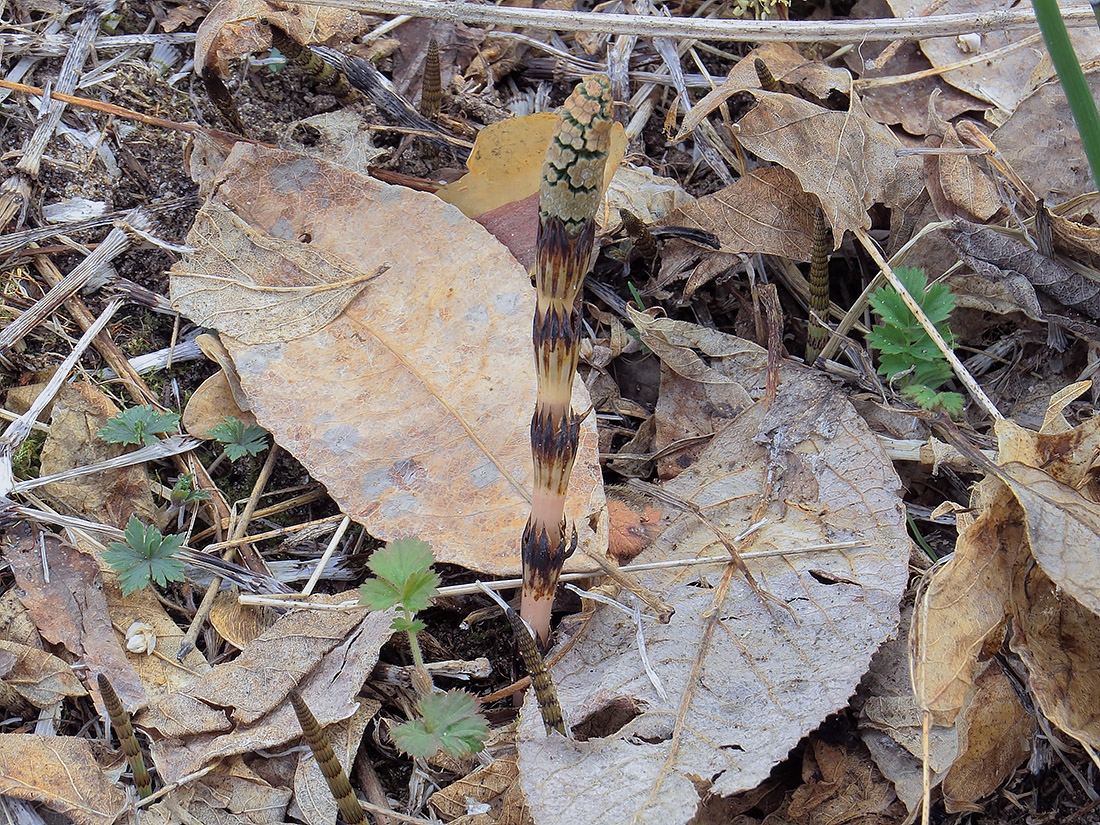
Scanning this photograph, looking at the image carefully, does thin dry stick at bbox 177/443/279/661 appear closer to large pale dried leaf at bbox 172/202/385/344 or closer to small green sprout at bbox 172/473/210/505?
small green sprout at bbox 172/473/210/505

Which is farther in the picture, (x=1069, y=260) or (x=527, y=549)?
(x=1069, y=260)

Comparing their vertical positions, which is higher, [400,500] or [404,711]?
[400,500]

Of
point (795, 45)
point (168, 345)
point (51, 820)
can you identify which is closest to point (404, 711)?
point (51, 820)

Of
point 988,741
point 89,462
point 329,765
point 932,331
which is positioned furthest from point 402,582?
point 932,331

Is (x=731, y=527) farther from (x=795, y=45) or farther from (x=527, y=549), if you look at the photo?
(x=795, y=45)

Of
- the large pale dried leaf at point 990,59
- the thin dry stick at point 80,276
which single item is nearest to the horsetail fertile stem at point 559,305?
the thin dry stick at point 80,276

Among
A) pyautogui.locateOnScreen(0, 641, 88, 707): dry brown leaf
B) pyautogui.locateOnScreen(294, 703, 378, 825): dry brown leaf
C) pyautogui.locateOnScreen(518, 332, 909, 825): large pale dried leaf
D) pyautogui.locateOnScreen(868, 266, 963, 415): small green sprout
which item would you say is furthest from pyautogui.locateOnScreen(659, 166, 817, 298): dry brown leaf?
pyautogui.locateOnScreen(0, 641, 88, 707): dry brown leaf

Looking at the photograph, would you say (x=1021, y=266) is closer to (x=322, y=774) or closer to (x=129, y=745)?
(x=322, y=774)
